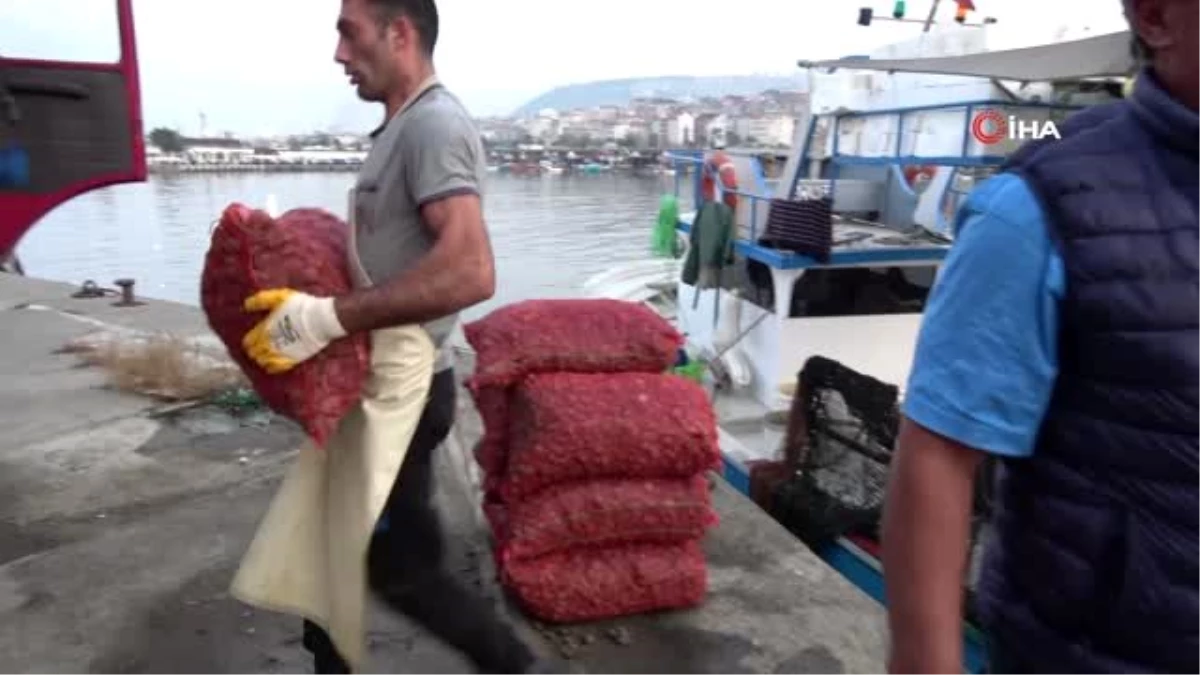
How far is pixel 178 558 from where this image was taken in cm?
353

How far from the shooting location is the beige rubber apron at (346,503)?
7.18 ft

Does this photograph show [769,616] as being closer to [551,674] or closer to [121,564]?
[551,674]

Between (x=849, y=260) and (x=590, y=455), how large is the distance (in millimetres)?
5070

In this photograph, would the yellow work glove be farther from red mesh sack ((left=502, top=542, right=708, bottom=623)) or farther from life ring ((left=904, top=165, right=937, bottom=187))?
life ring ((left=904, top=165, right=937, bottom=187))

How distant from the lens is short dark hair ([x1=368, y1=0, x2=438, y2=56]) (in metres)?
2.15

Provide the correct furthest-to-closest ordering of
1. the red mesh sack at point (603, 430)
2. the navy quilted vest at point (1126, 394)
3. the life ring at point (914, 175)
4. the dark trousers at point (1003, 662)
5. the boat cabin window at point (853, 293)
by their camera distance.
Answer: the life ring at point (914, 175)
the boat cabin window at point (853, 293)
the red mesh sack at point (603, 430)
the dark trousers at point (1003, 662)
the navy quilted vest at point (1126, 394)

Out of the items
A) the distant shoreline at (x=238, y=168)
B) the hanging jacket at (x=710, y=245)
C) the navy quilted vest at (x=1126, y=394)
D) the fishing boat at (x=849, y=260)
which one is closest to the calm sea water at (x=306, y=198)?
the distant shoreline at (x=238, y=168)

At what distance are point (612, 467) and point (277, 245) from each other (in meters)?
1.31

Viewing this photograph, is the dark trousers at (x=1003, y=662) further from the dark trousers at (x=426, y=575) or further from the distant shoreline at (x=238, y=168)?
the distant shoreline at (x=238, y=168)

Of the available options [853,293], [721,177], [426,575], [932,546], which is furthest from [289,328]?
[721,177]

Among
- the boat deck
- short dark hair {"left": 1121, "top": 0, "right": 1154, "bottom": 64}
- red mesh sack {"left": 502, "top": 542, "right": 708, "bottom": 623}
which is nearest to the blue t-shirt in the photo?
short dark hair {"left": 1121, "top": 0, "right": 1154, "bottom": 64}

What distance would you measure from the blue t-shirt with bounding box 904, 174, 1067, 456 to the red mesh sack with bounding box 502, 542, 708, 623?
6.62ft

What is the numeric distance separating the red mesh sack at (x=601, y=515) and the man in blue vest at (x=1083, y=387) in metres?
1.80

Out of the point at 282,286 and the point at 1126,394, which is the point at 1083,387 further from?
the point at 282,286
